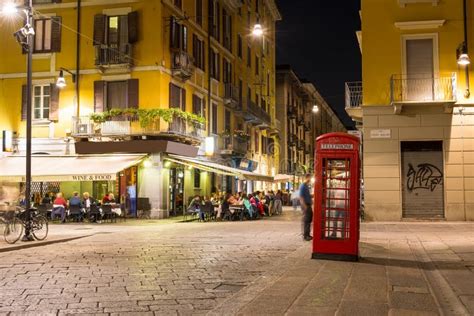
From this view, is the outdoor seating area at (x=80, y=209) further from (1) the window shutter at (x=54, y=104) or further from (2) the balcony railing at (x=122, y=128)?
(1) the window shutter at (x=54, y=104)

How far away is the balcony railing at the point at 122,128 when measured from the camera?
90.1 ft

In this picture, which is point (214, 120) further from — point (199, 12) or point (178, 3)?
point (178, 3)

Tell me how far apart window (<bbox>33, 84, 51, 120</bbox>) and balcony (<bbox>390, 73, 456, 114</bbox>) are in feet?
55.7

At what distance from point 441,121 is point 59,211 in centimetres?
1616

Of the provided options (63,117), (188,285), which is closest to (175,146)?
(63,117)

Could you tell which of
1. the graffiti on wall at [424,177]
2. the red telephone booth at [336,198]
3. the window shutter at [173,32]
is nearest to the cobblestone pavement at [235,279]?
the red telephone booth at [336,198]

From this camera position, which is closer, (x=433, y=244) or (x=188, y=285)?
(x=188, y=285)

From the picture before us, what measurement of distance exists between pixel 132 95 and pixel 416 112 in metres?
13.2

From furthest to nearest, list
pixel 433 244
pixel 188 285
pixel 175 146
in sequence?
1. pixel 175 146
2. pixel 433 244
3. pixel 188 285

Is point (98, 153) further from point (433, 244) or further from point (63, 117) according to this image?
point (433, 244)

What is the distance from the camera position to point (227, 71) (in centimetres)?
3966

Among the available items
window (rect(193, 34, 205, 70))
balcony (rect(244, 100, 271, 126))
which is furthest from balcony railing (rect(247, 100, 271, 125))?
window (rect(193, 34, 205, 70))

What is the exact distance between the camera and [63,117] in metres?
29.4

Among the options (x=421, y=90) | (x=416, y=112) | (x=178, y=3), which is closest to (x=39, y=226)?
(x=416, y=112)
